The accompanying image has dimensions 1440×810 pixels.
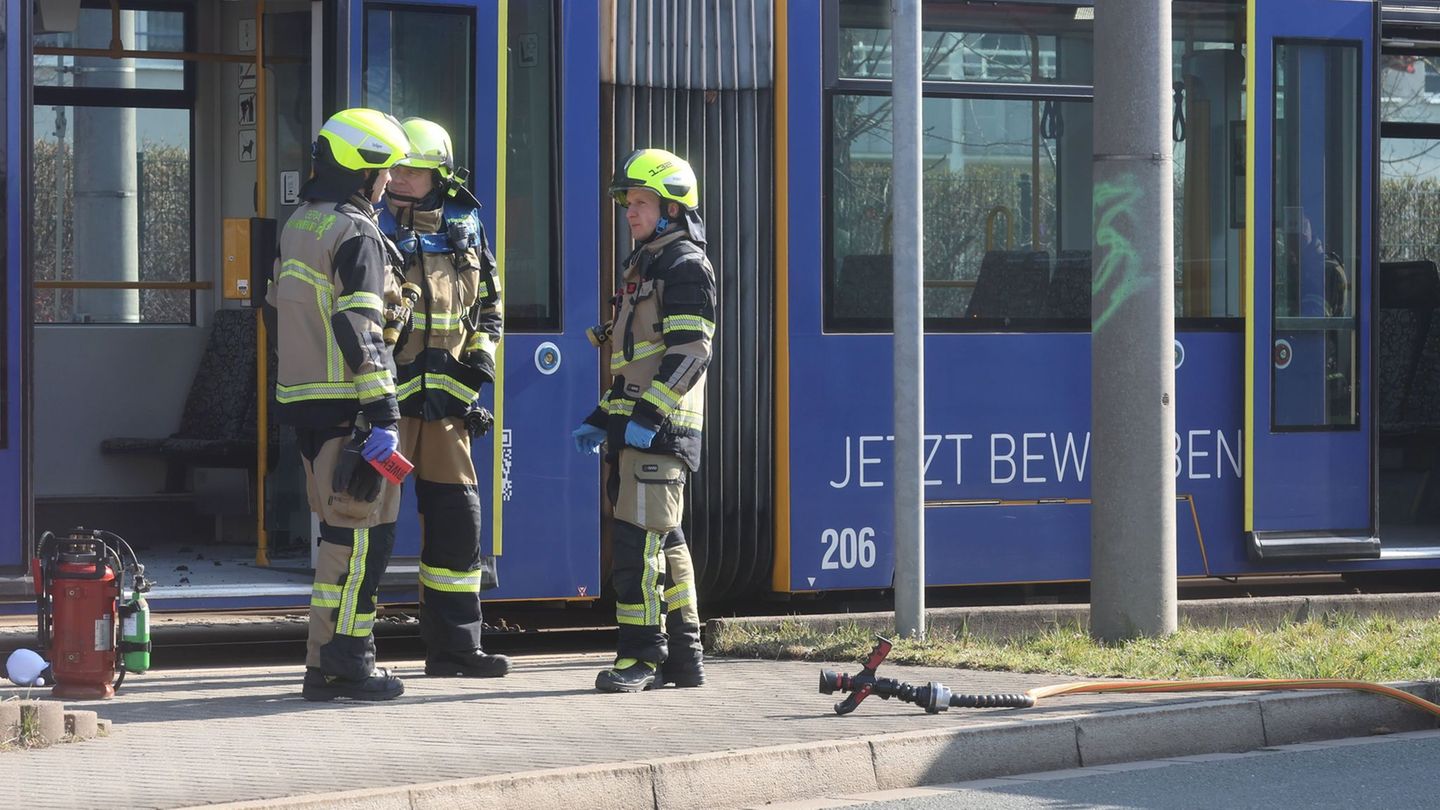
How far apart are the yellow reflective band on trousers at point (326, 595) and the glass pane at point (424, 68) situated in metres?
2.25

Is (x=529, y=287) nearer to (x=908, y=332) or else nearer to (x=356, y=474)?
(x=908, y=332)

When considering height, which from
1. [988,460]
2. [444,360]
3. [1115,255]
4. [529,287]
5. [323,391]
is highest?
[1115,255]

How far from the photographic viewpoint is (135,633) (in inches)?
279

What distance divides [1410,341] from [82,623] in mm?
Answer: 9292

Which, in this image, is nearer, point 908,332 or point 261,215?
point 908,332

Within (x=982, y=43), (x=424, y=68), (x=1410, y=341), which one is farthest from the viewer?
(x=1410, y=341)

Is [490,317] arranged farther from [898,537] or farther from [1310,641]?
[1310,641]

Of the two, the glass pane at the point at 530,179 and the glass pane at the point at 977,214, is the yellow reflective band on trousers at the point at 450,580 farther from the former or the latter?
the glass pane at the point at 977,214

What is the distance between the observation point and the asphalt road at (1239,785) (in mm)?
5855

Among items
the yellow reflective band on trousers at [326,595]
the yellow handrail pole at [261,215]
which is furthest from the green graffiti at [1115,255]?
the yellow handrail pole at [261,215]

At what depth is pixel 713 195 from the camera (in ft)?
29.9

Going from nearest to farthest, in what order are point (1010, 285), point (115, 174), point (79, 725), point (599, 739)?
1. point (79, 725)
2. point (599, 739)
3. point (1010, 285)
4. point (115, 174)

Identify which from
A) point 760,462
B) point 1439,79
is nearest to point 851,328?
point 760,462

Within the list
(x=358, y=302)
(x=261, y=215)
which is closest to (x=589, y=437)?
(x=358, y=302)
